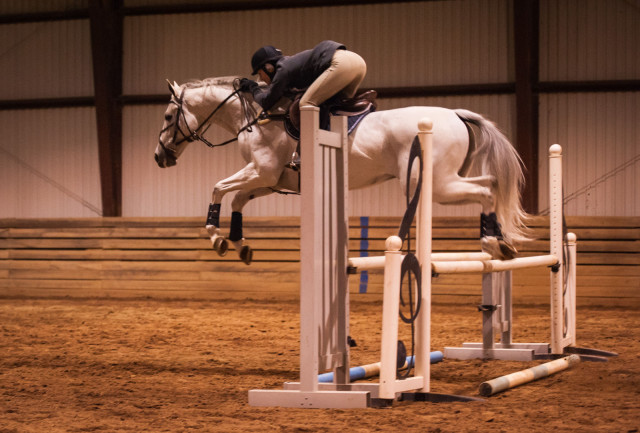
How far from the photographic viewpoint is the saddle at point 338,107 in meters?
5.14

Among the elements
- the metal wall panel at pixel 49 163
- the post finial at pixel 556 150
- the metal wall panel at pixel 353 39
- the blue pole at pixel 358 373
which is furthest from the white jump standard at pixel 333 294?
the metal wall panel at pixel 49 163

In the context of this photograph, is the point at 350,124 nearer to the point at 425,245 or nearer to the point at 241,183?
the point at 241,183

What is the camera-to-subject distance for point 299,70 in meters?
5.16

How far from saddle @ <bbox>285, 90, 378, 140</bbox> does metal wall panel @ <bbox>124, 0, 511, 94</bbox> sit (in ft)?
20.5

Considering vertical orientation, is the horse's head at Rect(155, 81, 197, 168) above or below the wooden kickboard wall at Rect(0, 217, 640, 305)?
above

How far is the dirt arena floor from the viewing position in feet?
11.8

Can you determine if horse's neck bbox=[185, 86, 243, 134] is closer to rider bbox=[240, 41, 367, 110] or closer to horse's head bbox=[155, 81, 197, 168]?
horse's head bbox=[155, 81, 197, 168]

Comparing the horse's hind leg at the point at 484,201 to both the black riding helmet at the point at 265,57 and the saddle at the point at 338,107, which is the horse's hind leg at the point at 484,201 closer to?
the saddle at the point at 338,107

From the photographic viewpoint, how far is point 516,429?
337 cm

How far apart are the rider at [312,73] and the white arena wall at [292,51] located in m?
6.22

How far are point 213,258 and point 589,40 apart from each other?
5606 millimetres

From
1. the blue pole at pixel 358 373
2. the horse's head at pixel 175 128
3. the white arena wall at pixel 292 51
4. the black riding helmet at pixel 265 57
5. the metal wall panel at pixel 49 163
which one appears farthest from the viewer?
the metal wall panel at pixel 49 163

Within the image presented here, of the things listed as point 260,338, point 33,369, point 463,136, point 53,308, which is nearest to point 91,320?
point 53,308

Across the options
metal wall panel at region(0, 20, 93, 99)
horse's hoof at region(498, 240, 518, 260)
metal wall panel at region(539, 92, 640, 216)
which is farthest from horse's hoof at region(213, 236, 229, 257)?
metal wall panel at region(0, 20, 93, 99)
